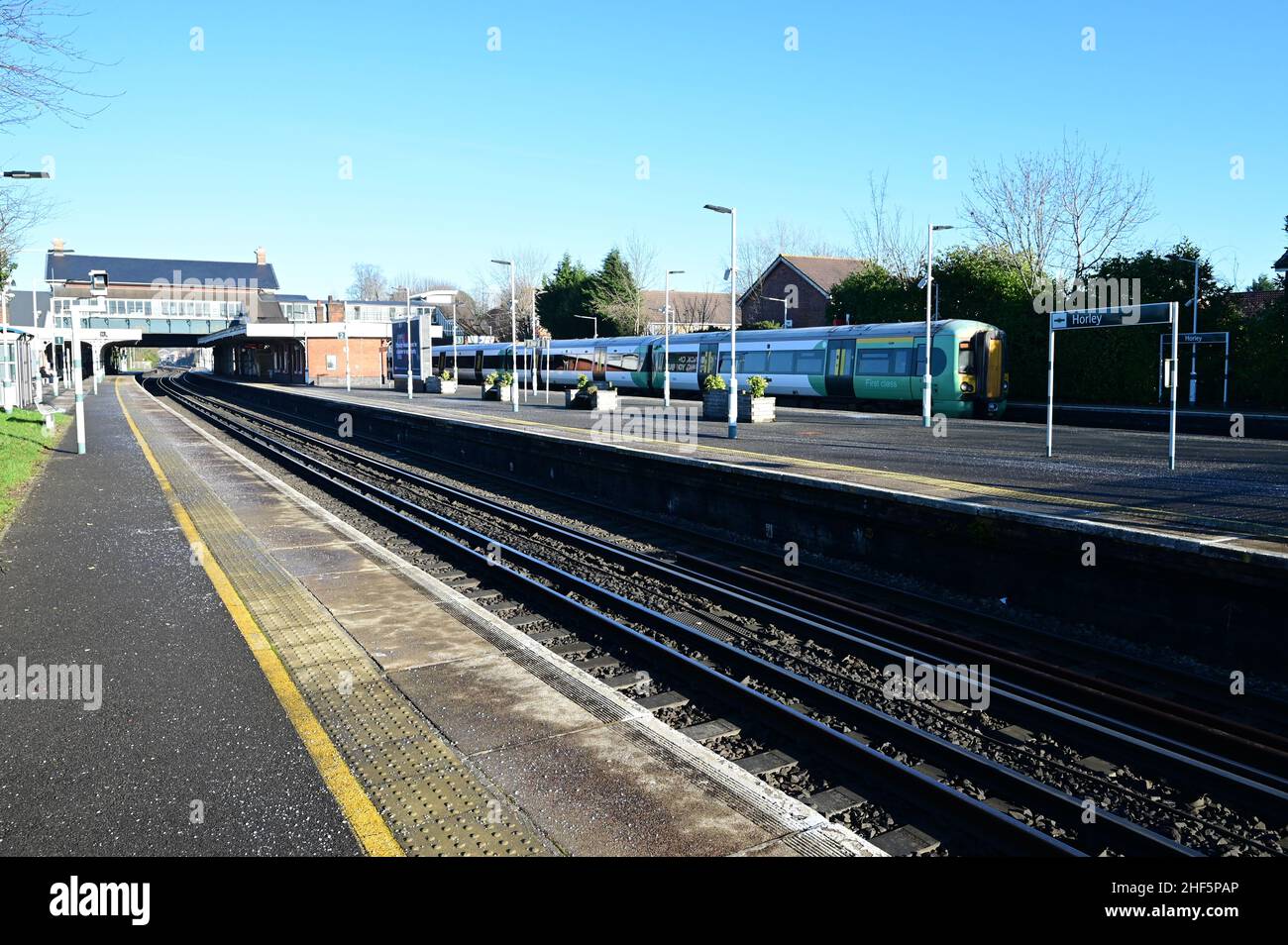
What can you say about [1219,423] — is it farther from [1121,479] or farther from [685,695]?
[685,695]

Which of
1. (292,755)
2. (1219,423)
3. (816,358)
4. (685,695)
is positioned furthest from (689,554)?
(816,358)

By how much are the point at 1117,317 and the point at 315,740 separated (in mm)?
14135

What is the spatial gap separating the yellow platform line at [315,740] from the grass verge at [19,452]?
6151mm

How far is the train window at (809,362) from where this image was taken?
1325 inches

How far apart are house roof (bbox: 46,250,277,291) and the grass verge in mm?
84250

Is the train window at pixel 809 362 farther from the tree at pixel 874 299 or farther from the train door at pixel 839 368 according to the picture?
the tree at pixel 874 299

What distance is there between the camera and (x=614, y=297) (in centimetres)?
7431

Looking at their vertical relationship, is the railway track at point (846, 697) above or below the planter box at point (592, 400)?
below

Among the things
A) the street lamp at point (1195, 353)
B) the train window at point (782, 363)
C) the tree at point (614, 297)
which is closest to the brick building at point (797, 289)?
the tree at point (614, 297)

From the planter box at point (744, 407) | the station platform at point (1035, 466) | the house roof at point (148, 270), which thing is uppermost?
the house roof at point (148, 270)

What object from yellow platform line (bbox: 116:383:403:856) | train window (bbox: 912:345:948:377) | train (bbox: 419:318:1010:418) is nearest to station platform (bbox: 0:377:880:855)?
yellow platform line (bbox: 116:383:403:856)
